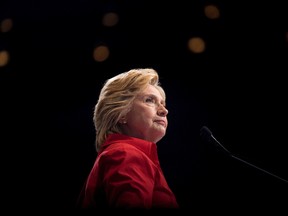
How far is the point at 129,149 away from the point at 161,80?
98cm

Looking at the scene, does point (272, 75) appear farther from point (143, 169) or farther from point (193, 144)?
point (143, 169)

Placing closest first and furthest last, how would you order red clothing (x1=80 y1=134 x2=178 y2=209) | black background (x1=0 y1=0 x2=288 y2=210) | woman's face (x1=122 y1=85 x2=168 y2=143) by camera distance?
red clothing (x1=80 y1=134 x2=178 y2=209)
woman's face (x1=122 y1=85 x2=168 y2=143)
black background (x1=0 y1=0 x2=288 y2=210)

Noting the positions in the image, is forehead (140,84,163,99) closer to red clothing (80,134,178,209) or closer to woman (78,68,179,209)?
woman (78,68,179,209)

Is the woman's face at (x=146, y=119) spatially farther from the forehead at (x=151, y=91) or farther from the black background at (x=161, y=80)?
the black background at (x=161, y=80)

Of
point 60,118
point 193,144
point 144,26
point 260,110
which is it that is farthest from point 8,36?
point 260,110

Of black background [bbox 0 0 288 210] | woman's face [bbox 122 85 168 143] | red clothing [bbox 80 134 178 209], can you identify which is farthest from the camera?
black background [bbox 0 0 288 210]

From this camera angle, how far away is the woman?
39.1 inches

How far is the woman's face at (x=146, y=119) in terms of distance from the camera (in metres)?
1.39

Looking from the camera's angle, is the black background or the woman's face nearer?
the woman's face

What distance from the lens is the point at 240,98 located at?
2.04m

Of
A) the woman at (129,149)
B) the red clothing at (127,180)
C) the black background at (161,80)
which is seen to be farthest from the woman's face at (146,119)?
the black background at (161,80)

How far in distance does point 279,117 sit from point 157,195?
3.85ft

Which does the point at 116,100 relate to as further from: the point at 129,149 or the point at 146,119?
the point at 129,149

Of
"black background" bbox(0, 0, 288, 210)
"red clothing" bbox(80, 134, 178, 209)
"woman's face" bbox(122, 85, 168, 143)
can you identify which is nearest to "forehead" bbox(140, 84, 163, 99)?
"woman's face" bbox(122, 85, 168, 143)
